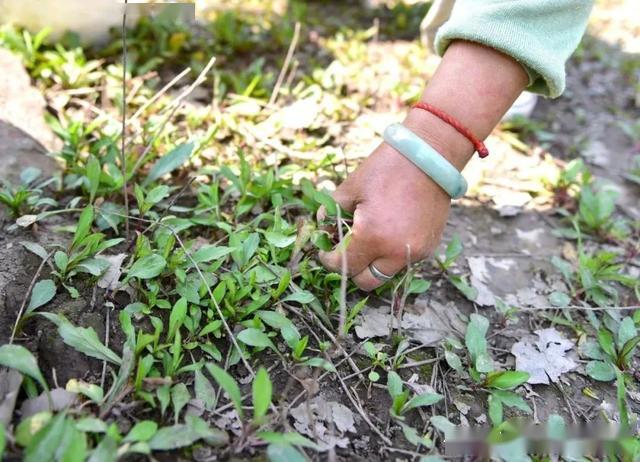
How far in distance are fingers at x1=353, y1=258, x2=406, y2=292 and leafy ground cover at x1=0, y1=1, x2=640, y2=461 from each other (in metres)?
0.05

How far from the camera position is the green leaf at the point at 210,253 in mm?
1352

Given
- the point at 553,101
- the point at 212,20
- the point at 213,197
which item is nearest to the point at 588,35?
the point at 553,101

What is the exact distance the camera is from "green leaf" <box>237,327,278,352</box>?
1208 millimetres

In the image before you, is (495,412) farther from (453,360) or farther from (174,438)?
(174,438)

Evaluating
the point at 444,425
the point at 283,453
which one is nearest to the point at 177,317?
the point at 283,453

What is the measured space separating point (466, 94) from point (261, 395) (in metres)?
0.83

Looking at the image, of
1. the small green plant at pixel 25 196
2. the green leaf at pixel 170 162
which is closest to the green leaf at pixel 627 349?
the green leaf at pixel 170 162

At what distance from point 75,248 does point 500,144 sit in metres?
1.60

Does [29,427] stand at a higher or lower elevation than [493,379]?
higher

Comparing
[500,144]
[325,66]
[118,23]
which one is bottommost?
[500,144]

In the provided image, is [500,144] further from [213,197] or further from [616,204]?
[213,197]

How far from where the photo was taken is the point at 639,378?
1411 millimetres

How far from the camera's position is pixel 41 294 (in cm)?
120

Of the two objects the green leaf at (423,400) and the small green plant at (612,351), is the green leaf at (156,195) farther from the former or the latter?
the small green plant at (612,351)
